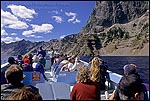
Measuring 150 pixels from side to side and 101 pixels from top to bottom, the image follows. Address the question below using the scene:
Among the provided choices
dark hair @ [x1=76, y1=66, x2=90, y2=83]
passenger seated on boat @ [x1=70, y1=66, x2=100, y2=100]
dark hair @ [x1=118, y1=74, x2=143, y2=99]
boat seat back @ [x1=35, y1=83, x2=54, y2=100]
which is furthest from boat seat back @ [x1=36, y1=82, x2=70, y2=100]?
dark hair @ [x1=118, y1=74, x2=143, y2=99]

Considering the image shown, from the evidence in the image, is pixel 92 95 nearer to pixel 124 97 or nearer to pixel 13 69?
pixel 124 97

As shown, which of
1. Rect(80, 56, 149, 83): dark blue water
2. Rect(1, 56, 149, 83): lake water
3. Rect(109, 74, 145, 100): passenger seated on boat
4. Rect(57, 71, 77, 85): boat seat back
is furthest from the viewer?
Rect(80, 56, 149, 83): dark blue water

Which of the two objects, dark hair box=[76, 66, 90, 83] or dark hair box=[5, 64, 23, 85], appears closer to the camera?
dark hair box=[5, 64, 23, 85]

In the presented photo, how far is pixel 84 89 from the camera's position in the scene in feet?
17.3

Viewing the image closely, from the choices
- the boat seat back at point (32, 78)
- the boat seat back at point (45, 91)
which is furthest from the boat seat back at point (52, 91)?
the boat seat back at point (32, 78)

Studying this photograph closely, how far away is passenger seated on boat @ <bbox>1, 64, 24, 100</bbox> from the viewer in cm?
454

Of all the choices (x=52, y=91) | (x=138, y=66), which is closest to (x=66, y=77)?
(x=52, y=91)

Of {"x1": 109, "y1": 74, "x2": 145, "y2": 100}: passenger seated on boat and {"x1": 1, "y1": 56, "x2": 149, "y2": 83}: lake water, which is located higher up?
{"x1": 1, "y1": 56, "x2": 149, "y2": 83}: lake water

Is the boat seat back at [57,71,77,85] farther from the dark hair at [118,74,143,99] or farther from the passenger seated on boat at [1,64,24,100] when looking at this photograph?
the passenger seated on boat at [1,64,24,100]

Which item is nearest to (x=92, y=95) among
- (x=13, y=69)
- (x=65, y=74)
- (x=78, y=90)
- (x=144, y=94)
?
(x=78, y=90)

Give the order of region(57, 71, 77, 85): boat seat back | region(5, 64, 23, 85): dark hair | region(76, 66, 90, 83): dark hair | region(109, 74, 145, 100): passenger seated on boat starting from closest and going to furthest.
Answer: region(5, 64, 23, 85): dark hair, region(76, 66, 90, 83): dark hair, region(109, 74, 145, 100): passenger seated on boat, region(57, 71, 77, 85): boat seat back

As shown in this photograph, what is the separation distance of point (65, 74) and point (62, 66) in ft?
5.90

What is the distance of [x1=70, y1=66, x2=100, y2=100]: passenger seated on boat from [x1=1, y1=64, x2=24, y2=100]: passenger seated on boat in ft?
3.81

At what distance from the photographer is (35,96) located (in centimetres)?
295
